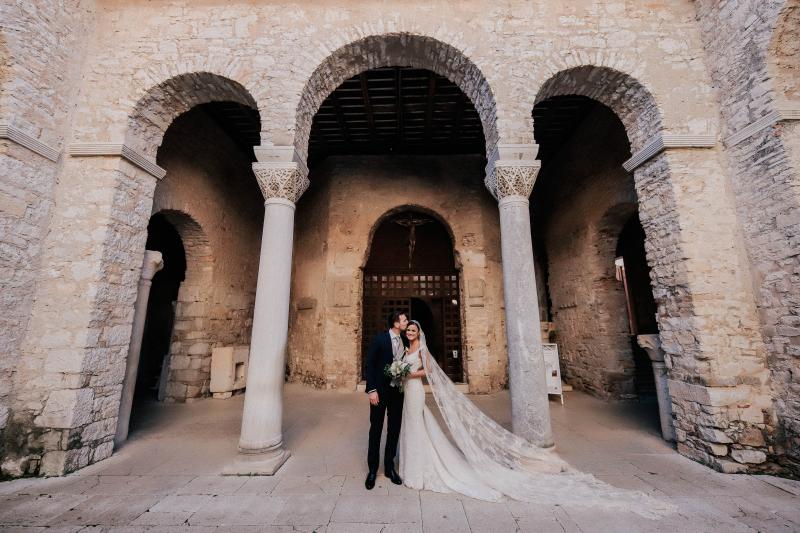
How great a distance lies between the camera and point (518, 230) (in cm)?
410

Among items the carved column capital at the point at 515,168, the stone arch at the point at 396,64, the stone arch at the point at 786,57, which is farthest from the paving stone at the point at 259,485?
the stone arch at the point at 786,57

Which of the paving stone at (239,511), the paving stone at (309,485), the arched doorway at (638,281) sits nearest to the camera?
the paving stone at (239,511)

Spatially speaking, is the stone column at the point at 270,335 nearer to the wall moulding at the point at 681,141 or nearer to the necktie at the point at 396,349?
the necktie at the point at 396,349

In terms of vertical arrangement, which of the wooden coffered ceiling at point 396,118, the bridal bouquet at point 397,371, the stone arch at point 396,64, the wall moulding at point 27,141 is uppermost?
the wooden coffered ceiling at point 396,118

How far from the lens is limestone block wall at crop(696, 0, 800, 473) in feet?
11.5

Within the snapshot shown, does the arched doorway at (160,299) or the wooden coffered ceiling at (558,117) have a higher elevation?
the wooden coffered ceiling at (558,117)

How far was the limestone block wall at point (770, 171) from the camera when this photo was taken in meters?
3.52

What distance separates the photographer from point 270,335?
3.83m

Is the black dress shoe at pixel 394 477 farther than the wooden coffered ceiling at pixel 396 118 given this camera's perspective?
No

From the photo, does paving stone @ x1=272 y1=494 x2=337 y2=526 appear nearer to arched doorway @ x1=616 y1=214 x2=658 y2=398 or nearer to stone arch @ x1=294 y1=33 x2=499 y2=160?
stone arch @ x1=294 y1=33 x2=499 y2=160

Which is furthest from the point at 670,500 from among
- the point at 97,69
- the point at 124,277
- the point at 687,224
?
the point at 97,69

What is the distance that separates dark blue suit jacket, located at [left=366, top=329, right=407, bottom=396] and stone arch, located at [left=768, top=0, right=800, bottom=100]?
17.3 ft

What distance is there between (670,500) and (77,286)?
654cm

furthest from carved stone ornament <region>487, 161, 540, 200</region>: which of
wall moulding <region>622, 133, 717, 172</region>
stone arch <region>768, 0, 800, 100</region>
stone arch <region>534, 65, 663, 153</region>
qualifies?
stone arch <region>768, 0, 800, 100</region>
